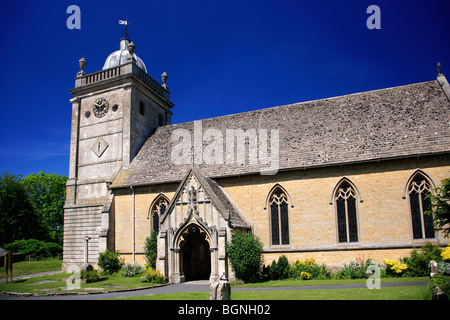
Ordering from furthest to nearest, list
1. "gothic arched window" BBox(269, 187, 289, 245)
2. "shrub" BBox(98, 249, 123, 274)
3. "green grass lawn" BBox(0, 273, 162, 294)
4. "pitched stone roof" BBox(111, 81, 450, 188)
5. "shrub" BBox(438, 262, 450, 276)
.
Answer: "shrub" BBox(98, 249, 123, 274)
"gothic arched window" BBox(269, 187, 289, 245)
"pitched stone roof" BBox(111, 81, 450, 188)
"green grass lawn" BBox(0, 273, 162, 294)
"shrub" BBox(438, 262, 450, 276)

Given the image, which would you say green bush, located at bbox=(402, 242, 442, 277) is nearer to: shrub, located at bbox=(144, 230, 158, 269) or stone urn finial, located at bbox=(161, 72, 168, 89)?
shrub, located at bbox=(144, 230, 158, 269)

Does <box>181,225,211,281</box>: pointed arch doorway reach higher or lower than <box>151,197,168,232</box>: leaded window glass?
lower

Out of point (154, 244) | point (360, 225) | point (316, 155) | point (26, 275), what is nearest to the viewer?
point (360, 225)

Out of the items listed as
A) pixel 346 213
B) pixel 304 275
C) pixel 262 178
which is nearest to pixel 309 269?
pixel 304 275

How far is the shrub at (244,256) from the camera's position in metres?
21.4

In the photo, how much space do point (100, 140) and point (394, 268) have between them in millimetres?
25537

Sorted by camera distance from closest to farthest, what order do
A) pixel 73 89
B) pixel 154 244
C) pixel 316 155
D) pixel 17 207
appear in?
pixel 316 155 → pixel 154 244 → pixel 73 89 → pixel 17 207

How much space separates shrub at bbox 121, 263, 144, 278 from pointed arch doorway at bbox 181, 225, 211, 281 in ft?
12.4

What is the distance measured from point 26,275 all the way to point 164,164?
14.1 m

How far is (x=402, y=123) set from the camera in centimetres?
2447

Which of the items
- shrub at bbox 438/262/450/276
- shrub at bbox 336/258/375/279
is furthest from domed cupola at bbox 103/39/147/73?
shrub at bbox 438/262/450/276

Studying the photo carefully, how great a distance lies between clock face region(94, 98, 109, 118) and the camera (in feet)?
111
